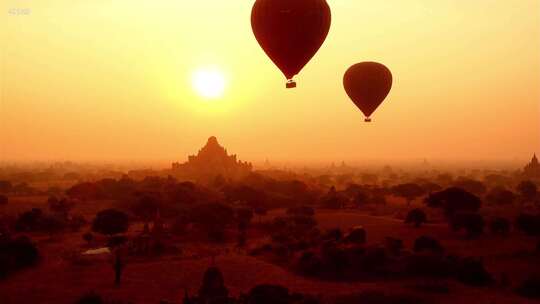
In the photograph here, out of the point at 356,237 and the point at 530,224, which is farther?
the point at 530,224

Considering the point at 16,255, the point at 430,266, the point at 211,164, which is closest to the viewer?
the point at 430,266

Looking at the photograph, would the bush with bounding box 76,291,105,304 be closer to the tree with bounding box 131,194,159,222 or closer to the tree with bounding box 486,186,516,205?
the tree with bounding box 131,194,159,222

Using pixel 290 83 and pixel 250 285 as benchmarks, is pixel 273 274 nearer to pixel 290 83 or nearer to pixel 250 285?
pixel 250 285

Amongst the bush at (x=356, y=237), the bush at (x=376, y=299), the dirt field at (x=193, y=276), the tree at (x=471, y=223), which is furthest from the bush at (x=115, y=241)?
the tree at (x=471, y=223)

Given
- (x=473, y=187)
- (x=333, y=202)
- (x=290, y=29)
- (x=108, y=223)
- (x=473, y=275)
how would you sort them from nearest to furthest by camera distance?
(x=290, y=29)
(x=473, y=275)
(x=108, y=223)
(x=333, y=202)
(x=473, y=187)

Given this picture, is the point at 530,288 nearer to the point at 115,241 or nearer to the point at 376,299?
the point at 376,299

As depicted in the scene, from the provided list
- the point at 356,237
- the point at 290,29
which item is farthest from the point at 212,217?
the point at 290,29

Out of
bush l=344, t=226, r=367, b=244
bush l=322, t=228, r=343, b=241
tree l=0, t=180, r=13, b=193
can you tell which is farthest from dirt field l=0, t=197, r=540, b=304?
tree l=0, t=180, r=13, b=193
